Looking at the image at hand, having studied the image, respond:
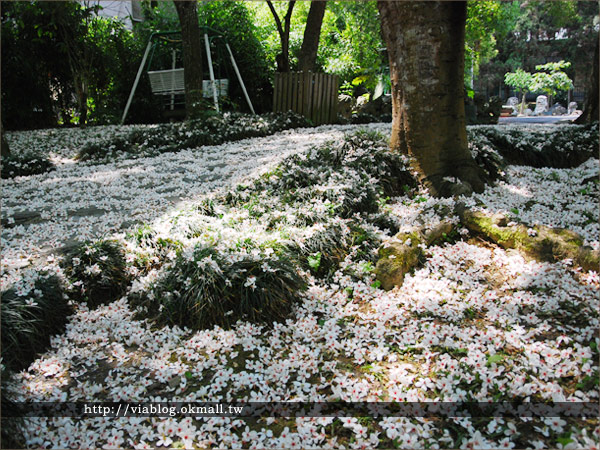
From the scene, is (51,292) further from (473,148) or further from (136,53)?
(136,53)

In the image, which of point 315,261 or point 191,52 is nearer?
point 315,261

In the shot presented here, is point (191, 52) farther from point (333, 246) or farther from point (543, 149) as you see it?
point (333, 246)

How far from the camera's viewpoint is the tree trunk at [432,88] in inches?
152

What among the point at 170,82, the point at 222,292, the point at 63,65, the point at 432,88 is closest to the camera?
the point at 222,292

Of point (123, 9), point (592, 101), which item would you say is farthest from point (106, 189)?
point (123, 9)

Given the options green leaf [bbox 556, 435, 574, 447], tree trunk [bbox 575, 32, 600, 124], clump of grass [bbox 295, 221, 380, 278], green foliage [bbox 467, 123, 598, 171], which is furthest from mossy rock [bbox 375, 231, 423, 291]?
tree trunk [bbox 575, 32, 600, 124]

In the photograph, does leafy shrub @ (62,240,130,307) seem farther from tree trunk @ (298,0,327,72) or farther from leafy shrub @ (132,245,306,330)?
tree trunk @ (298,0,327,72)

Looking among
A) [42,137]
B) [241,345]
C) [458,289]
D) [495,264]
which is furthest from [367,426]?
[42,137]

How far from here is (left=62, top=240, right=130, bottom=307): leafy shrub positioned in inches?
109

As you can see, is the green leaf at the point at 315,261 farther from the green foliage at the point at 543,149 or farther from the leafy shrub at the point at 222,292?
the green foliage at the point at 543,149

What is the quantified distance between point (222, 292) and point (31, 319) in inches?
40.5

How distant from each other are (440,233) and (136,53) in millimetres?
10193

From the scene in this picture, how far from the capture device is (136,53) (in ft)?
35.7

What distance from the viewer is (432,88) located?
4.01 meters
